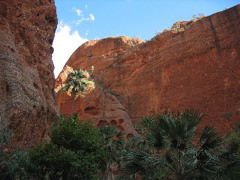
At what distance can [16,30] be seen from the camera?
2045 centimetres

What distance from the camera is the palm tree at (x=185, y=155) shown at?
9.88m

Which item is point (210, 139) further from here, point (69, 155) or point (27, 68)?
point (27, 68)

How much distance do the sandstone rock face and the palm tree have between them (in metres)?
6.97

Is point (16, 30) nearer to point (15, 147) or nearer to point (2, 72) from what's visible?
point (2, 72)

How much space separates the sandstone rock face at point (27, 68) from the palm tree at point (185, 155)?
697 centimetres

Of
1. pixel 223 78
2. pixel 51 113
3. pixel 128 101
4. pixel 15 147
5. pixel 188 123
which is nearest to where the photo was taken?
pixel 188 123

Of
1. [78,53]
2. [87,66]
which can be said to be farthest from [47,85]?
[78,53]

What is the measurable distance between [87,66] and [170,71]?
16434 millimetres

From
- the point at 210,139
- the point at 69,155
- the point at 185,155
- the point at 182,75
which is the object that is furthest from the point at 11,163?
the point at 182,75

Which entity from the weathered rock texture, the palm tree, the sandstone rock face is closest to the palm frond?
the palm tree

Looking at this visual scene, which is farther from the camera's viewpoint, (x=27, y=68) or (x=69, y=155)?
(x=27, y=68)

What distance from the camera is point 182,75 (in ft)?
114

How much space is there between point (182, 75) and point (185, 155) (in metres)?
25.4

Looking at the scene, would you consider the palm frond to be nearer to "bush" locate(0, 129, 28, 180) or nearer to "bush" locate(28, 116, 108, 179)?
"bush" locate(28, 116, 108, 179)
